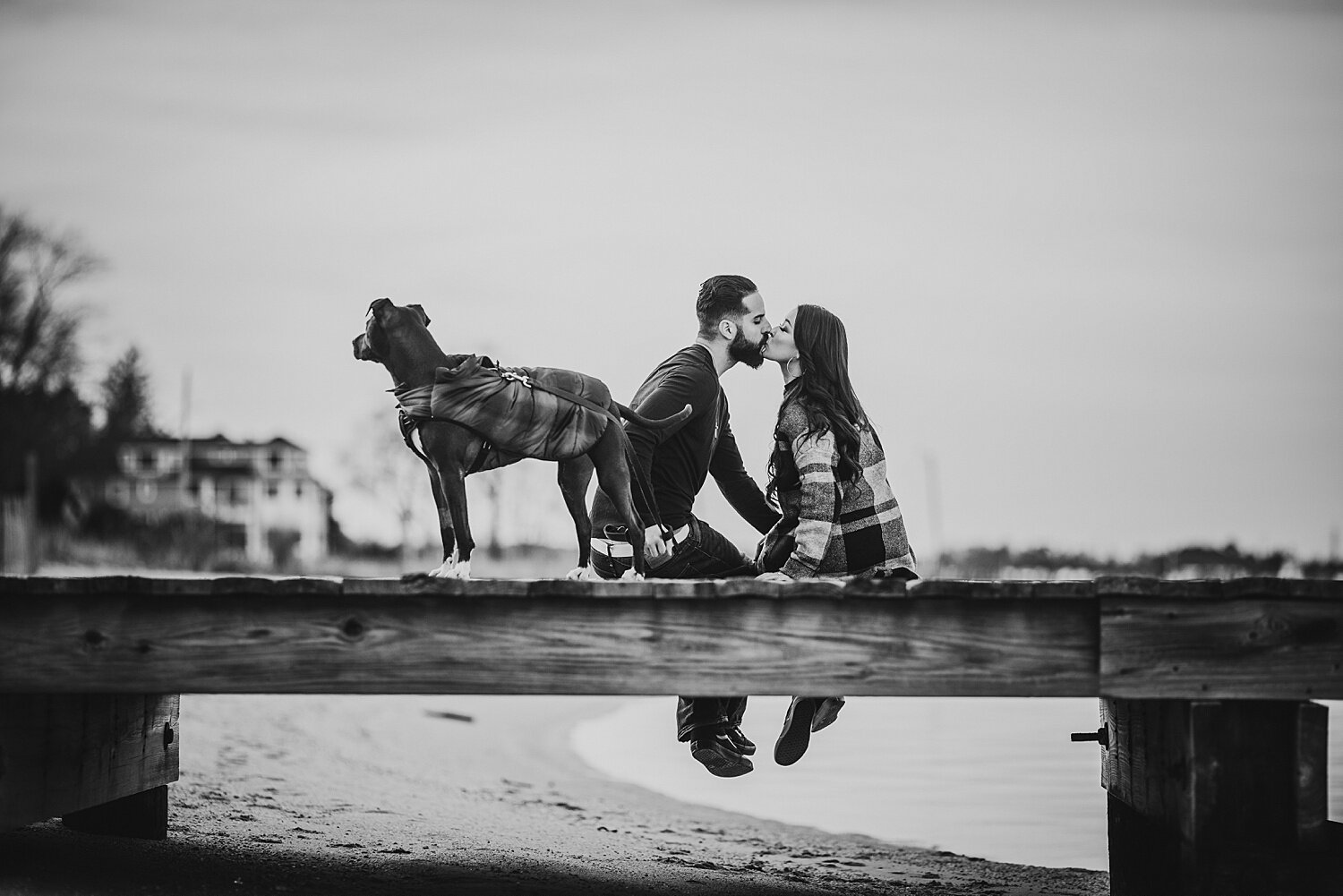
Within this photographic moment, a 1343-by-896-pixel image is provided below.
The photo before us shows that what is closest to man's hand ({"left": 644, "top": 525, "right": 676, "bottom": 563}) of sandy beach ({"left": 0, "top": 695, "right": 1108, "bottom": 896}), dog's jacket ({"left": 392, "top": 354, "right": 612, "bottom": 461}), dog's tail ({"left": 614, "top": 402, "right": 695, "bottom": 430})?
dog's tail ({"left": 614, "top": 402, "right": 695, "bottom": 430})

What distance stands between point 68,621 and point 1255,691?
11.2ft

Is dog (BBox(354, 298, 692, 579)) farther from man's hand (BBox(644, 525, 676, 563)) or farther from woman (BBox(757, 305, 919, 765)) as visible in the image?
woman (BBox(757, 305, 919, 765))

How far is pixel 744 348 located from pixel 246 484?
6663 cm

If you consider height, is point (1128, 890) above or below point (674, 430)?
below

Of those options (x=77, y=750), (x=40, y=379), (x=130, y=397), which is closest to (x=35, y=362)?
(x=40, y=379)

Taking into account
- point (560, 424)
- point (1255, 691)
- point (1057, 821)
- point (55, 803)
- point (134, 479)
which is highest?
point (134, 479)

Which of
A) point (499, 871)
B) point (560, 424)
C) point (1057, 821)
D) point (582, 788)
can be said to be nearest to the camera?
point (560, 424)

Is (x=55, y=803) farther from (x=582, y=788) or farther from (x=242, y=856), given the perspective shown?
(x=582, y=788)

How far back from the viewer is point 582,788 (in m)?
9.75

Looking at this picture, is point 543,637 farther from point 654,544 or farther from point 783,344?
point 783,344

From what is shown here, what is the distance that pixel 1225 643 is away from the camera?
3.83 metres

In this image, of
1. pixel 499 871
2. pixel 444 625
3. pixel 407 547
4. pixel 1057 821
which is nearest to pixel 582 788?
pixel 1057 821

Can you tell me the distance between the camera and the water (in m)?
8.69

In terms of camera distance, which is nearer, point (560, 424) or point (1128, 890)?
point (560, 424)
